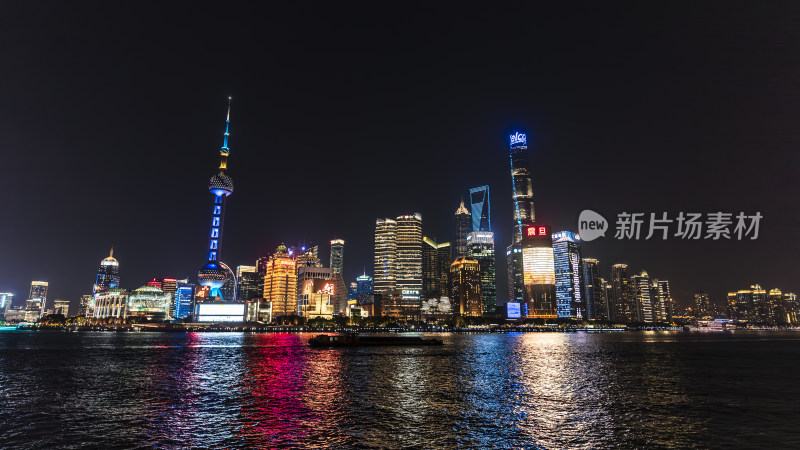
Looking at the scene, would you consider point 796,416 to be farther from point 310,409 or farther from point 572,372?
point 310,409

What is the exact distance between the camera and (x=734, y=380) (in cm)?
5572

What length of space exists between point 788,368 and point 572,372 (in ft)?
124

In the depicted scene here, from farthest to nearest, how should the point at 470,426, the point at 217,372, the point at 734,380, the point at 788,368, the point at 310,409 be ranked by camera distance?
the point at 788,368, the point at 217,372, the point at 734,380, the point at 310,409, the point at 470,426

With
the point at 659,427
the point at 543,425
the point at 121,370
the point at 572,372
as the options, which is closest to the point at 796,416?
the point at 659,427

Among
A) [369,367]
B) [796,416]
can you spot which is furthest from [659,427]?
[369,367]

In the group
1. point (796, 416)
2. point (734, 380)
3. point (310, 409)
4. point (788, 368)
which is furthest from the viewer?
point (788, 368)

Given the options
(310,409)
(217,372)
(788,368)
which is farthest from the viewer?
(788,368)

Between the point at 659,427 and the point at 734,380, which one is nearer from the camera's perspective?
the point at 659,427

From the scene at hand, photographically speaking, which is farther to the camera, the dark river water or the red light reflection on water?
the red light reflection on water

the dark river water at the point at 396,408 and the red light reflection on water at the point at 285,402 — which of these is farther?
the red light reflection on water at the point at 285,402

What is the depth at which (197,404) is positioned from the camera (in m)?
38.8

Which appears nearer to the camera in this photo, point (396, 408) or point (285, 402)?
point (396, 408)

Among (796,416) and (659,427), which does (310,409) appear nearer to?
(659,427)

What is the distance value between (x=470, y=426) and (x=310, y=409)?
45.6ft
